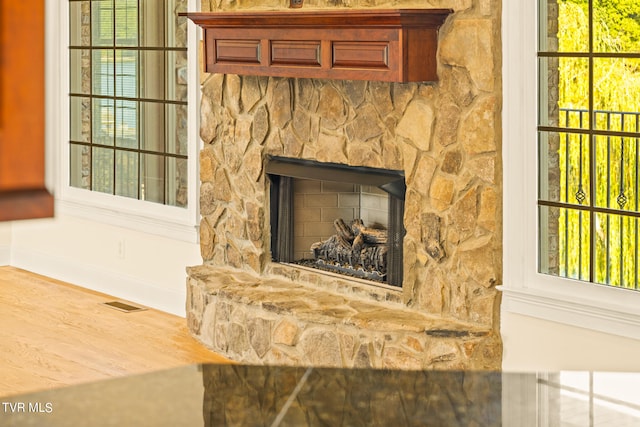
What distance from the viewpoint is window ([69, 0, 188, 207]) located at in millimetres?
6105

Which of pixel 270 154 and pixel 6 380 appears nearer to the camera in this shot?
pixel 6 380

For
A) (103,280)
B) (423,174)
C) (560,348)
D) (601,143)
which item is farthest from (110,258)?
(601,143)

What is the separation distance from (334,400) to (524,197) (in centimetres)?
258

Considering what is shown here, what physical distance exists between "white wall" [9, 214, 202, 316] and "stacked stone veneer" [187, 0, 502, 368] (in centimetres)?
67

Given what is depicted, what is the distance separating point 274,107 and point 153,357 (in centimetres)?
145

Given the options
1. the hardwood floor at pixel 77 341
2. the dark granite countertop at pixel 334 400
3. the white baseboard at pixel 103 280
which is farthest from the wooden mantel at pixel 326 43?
the dark granite countertop at pixel 334 400

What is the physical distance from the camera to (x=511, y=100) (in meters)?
4.13

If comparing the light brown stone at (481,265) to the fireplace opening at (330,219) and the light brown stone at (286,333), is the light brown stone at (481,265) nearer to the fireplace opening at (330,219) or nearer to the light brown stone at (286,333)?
the fireplace opening at (330,219)

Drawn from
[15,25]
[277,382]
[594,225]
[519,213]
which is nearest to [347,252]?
[519,213]

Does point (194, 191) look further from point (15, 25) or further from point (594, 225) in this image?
point (15, 25)

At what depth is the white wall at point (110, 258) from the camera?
20.3 ft

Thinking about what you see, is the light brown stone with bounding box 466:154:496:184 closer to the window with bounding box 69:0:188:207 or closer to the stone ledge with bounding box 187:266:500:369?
the stone ledge with bounding box 187:266:500:369

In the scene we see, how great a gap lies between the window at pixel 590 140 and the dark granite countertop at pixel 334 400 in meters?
2.08

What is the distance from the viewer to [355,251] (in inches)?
199
